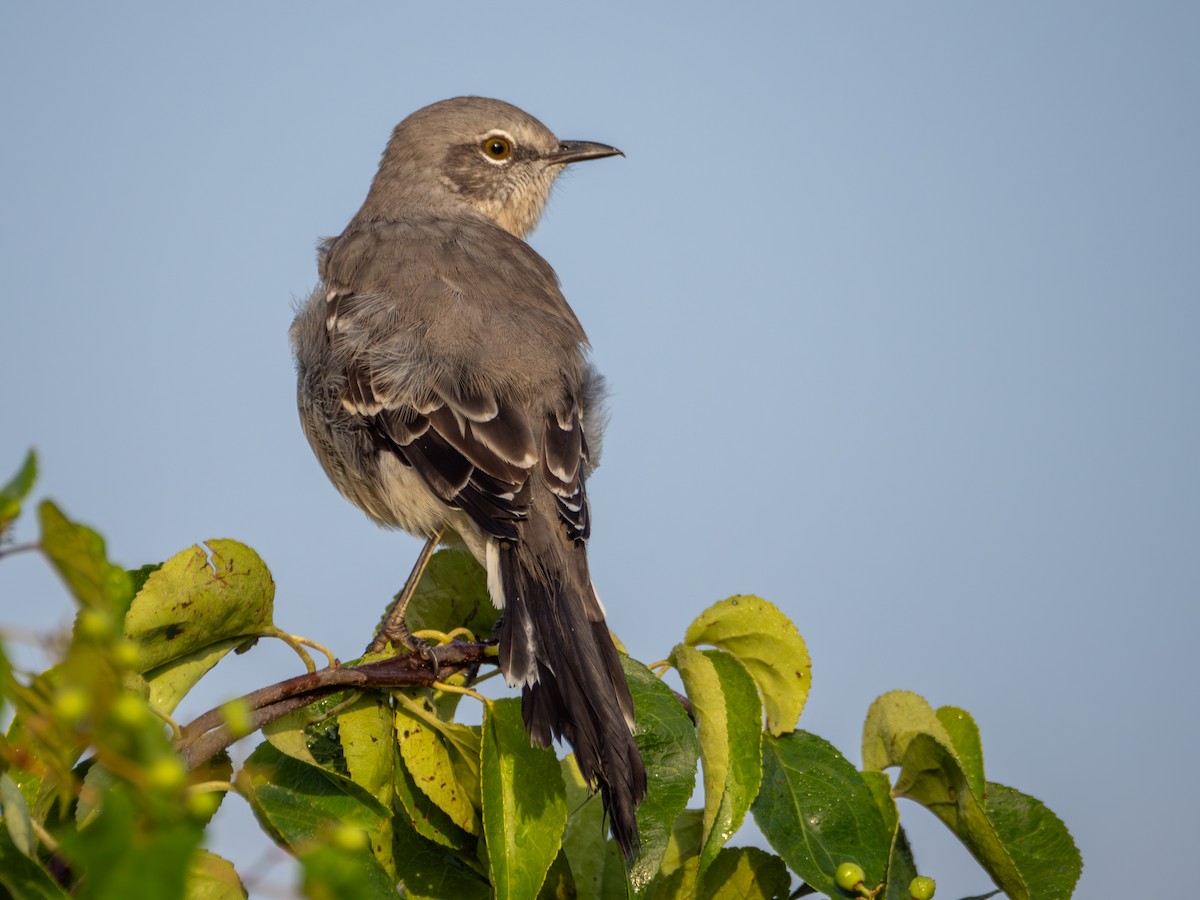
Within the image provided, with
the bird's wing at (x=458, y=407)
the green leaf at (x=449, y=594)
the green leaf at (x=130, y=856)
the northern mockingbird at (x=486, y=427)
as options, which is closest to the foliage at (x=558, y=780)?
the northern mockingbird at (x=486, y=427)

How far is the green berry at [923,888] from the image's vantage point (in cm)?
295

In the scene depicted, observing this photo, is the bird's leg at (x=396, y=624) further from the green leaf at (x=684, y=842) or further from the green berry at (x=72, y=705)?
the green berry at (x=72, y=705)

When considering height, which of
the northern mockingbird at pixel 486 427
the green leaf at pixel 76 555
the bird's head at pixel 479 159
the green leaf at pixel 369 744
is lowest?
the green leaf at pixel 76 555

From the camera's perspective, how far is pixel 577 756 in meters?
2.81

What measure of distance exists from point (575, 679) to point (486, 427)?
1258 mm

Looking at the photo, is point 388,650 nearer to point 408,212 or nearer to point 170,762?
point 170,762

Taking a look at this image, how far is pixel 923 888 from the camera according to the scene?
9.66ft

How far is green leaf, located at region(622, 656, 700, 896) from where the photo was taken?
2760 millimetres

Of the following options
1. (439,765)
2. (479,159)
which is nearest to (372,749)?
(439,765)

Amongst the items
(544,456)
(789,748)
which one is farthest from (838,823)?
(544,456)

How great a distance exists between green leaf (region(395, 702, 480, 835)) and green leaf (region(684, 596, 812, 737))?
0.67 meters

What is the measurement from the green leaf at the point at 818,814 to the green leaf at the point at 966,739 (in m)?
0.31

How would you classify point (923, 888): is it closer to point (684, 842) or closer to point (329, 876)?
point (684, 842)

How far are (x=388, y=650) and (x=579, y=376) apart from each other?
1587 mm
